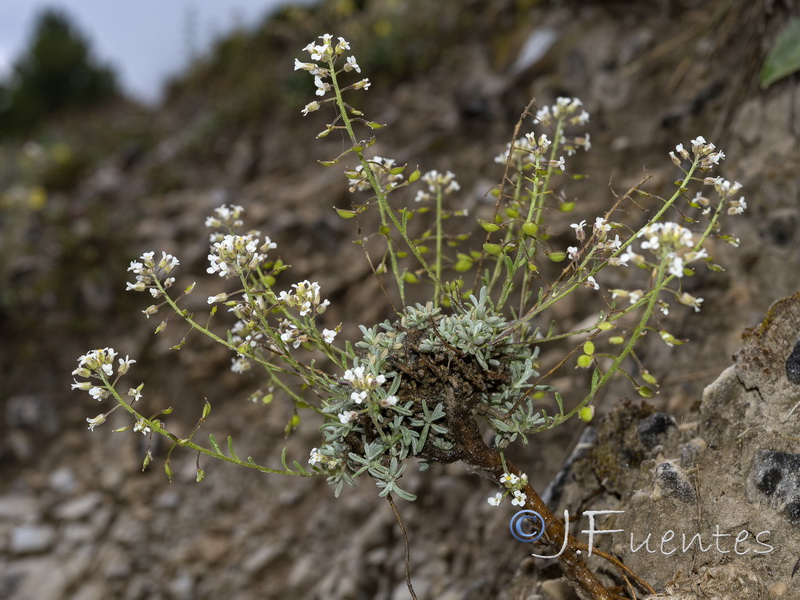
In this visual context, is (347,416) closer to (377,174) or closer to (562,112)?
(377,174)

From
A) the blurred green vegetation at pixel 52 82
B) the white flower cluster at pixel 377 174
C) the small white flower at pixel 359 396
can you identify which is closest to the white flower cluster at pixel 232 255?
the white flower cluster at pixel 377 174

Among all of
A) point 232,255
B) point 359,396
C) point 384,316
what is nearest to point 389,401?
point 359,396

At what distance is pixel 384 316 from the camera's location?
Result: 162 inches

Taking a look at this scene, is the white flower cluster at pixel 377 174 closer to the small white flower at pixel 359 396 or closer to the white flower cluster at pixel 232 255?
the white flower cluster at pixel 232 255

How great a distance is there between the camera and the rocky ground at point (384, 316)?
2.07 metres

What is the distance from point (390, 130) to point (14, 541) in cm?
374

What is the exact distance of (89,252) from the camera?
5695 millimetres

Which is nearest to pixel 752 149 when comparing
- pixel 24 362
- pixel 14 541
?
pixel 14 541

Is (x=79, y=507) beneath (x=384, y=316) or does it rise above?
beneath

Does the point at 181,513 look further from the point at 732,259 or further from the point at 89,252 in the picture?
the point at 732,259

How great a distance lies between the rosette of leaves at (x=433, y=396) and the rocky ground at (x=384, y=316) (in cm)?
52

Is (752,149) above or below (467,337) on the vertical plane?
above

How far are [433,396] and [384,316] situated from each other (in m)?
2.14

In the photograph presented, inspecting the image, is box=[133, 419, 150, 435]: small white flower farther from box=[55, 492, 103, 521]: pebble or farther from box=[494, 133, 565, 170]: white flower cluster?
box=[55, 492, 103, 521]: pebble
